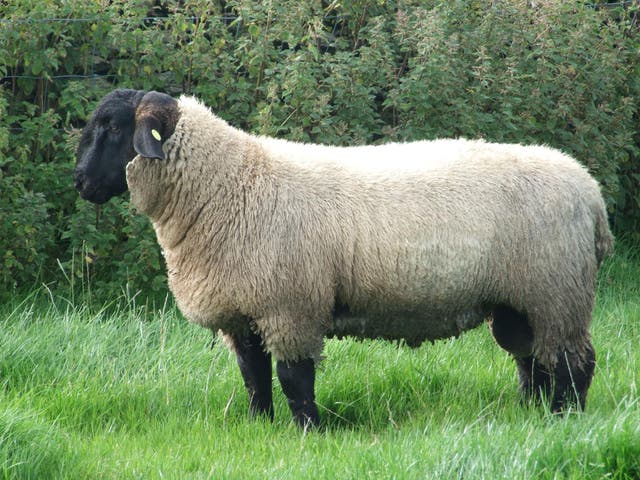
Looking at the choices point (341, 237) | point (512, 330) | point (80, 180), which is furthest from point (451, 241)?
point (80, 180)

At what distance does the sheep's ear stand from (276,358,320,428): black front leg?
3.99 feet

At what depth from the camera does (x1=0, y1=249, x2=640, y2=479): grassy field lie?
13.4 feet

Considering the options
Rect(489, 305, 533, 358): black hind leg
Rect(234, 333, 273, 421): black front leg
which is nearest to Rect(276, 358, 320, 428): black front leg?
Rect(234, 333, 273, 421): black front leg

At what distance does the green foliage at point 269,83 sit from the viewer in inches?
275

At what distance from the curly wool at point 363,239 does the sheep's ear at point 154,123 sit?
0.22ft

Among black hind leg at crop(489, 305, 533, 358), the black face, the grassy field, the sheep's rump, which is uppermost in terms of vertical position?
the black face

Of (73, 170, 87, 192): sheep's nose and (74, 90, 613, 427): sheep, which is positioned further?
(73, 170, 87, 192): sheep's nose

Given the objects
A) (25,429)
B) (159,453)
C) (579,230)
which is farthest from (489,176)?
(25,429)

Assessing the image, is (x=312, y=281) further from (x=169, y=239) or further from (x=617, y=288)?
(x=617, y=288)

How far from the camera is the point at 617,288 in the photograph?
784 centimetres

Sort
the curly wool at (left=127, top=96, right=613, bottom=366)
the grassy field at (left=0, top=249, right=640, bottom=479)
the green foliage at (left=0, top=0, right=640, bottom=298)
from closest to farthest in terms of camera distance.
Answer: the grassy field at (left=0, top=249, right=640, bottom=479), the curly wool at (left=127, top=96, right=613, bottom=366), the green foliage at (left=0, top=0, right=640, bottom=298)

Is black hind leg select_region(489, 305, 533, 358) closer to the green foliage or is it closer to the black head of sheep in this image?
the black head of sheep

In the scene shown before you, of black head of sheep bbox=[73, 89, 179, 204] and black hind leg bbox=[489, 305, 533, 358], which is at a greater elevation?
black head of sheep bbox=[73, 89, 179, 204]

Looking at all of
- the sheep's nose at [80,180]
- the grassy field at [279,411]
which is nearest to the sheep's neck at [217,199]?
the sheep's nose at [80,180]
